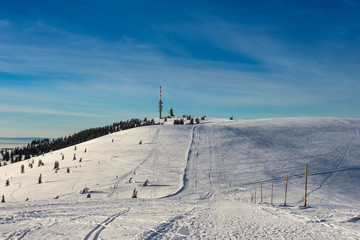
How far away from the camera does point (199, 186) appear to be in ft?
73.3

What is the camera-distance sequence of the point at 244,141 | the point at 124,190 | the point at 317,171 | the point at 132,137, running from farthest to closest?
the point at 132,137 < the point at 244,141 < the point at 317,171 < the point at 124,190

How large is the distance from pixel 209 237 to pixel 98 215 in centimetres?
496

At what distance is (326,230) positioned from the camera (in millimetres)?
9297

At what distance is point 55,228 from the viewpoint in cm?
834

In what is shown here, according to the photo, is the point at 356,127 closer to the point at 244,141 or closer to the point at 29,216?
the point at 244,141

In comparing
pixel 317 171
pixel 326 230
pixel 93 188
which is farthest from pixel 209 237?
pixel 317 171

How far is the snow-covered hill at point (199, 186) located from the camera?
875cm

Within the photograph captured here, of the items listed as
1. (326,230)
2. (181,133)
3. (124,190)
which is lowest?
(124,190)

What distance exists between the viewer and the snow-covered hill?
8750mm

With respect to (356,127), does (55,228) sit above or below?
below

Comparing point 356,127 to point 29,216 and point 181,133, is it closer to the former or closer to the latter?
point 181,133

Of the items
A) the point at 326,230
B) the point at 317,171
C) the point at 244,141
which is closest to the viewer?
the point at 326,230

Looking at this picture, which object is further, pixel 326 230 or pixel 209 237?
pixel 326 230

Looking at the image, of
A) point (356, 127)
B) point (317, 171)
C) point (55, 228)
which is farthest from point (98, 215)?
point (356, 127)
